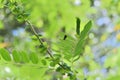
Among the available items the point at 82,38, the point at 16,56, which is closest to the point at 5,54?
the point at 16,56

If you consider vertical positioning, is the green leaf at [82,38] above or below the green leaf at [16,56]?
below

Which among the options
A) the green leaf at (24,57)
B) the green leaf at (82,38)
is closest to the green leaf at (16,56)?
the green leaf at (24,57)

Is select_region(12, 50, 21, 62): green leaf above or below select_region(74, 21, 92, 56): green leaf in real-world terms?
above

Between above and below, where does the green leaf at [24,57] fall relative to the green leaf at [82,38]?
above

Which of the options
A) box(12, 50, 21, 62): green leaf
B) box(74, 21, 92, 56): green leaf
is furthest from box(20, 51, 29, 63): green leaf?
box(74, 21, 92, 56): green leaf

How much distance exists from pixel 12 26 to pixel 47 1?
1664mm

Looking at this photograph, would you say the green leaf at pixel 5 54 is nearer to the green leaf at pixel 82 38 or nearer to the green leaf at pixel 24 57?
the green leaf at pixel 24 57

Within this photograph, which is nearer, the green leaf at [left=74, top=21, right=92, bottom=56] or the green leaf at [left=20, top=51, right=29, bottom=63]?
the green leaf at [left=74, top=21, right=92, bottom=56]

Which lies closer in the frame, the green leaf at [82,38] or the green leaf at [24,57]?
the green leaf at [82,38]

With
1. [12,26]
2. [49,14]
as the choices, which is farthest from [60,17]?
[12,26]

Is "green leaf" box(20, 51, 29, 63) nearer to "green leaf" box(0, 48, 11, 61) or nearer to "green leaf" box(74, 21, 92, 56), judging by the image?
"green leaf" box(0, 48, 11, 61)

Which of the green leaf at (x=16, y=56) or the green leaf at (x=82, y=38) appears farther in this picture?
the green leaf at (x=16, y=56)

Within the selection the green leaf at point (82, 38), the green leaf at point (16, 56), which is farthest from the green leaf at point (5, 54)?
the green leaf at point (82, 38)

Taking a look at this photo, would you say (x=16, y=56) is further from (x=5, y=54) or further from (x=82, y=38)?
(x=82, y=38)
